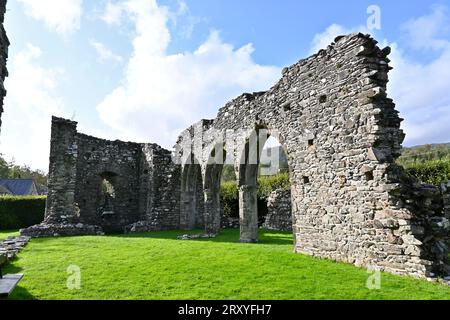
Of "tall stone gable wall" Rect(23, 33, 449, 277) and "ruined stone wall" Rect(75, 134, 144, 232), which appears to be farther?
"ruined stone wall" Rect(75, 134, 144, 232)

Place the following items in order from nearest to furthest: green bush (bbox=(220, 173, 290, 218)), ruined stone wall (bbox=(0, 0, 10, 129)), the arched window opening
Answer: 1. ruined stone wall (bbox=(0, 0, 10, 129))
2. the arched window opening
3. green bush (bbox=(220, 173, 290, 218))

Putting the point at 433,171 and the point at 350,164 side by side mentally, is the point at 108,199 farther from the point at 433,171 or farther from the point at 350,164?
the point at 433,171

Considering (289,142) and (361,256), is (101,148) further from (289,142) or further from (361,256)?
(361,256)

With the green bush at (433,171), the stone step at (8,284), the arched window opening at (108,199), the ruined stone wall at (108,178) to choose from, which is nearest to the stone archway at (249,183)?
the green bush at (433,171)

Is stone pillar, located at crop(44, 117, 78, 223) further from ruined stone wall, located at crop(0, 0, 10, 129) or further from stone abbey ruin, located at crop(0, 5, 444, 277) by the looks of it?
ruined stone wall, located at crop(0, 0, 10, 129)

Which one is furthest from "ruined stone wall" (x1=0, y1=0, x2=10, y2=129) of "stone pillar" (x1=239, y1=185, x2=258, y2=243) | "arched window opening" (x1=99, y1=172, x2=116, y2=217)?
"arched window opening" (x1=99, y1=172, x2=116, y2=217)

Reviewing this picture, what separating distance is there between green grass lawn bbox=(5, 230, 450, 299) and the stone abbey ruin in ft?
2.06

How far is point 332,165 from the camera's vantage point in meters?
7.68

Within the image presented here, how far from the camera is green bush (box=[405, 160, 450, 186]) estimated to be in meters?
14.5

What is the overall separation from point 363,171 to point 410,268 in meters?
1.96

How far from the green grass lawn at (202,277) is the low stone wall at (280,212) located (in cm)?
851

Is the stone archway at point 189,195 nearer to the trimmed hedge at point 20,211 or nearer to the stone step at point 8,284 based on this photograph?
the trimmed hedge at point 20,211
